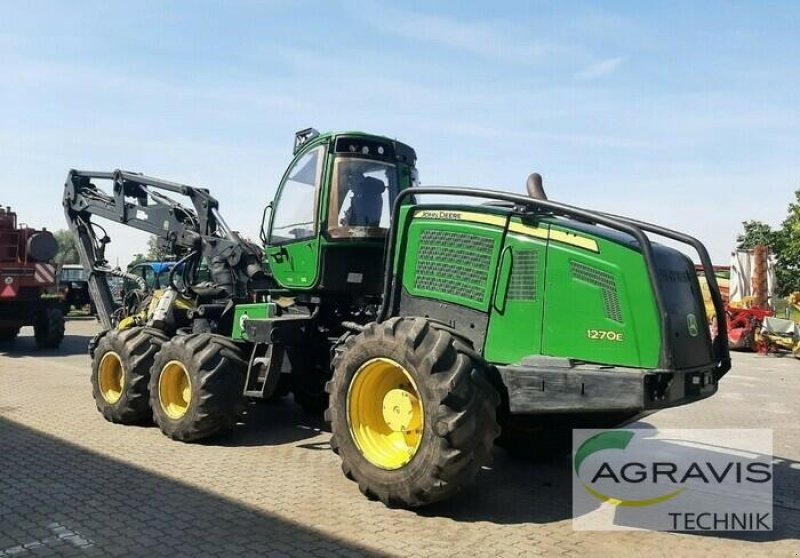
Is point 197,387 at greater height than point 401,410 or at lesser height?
A: lesser

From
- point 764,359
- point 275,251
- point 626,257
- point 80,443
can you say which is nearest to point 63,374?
point 80,443

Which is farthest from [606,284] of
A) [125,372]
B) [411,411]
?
[125,372]

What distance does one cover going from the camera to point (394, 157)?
7586 mm

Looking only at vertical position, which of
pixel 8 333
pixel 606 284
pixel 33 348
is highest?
pixel 606 284

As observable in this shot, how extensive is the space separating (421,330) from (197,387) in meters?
2.94

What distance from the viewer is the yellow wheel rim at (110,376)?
8.23m

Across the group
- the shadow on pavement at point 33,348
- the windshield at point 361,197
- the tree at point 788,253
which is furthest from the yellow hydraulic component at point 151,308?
the tree at point 788,253

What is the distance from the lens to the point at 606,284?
191 inches

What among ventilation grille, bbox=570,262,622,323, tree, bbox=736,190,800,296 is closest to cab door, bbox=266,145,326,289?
ventilation grille, bbox=570,262,622,323

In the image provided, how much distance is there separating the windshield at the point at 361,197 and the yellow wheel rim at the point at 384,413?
1.97m

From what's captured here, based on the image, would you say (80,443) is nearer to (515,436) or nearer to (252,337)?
(252,337)

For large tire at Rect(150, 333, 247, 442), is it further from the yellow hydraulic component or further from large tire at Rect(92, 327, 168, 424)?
the yellow hydraulic component

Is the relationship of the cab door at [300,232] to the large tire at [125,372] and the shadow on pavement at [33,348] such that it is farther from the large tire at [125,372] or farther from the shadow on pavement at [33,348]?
the shadow on pavement at [33,348]

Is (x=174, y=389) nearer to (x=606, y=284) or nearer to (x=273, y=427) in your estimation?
(x=273, y=427)
